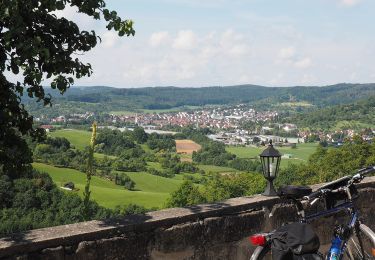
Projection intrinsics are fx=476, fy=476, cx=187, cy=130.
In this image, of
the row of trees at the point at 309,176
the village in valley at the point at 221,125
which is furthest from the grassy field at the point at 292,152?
the row of trees at the point at 309,176

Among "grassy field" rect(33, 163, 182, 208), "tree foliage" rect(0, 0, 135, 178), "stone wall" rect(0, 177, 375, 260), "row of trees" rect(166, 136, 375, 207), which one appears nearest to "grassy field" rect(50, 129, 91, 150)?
"grassy field" rect(33, 163, 182, 208)

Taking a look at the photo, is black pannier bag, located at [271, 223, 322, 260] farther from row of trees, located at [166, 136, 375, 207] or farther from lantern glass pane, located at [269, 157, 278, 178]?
row of trees, located at [166, 136, 375, 207]

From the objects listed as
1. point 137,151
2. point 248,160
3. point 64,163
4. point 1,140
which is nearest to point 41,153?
point 64,163

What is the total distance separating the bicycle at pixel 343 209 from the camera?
337cm

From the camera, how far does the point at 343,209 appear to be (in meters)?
3.52

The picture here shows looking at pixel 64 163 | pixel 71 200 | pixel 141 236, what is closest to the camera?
pixel 141 236

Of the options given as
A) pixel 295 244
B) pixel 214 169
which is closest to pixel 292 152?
pixel 214 169

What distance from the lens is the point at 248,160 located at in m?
84.2

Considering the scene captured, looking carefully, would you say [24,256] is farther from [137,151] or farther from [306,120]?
[306,120]

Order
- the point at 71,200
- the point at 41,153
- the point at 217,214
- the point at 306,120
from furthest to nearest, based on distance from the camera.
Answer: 1. the point at 306,120
2. the point at 41,153
3. the point at 71,200
4. the point at 217,214

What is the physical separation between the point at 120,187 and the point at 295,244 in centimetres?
5597

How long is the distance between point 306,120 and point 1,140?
15288 cm

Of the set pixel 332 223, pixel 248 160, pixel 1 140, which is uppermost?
pixel 1 140

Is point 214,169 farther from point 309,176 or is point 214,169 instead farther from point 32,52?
point 32,52
